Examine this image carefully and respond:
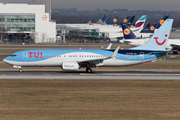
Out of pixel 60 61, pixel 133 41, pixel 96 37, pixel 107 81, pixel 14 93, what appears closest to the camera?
pixel 14 93

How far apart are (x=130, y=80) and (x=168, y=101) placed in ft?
36.8

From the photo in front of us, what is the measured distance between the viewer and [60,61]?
43375 mm

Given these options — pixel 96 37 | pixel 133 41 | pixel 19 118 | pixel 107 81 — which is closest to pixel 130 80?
pixel 107 81

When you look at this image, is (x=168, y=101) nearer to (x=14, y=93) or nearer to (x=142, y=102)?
(x=142, y=102)

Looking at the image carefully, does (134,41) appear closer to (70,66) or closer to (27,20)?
(70,66)

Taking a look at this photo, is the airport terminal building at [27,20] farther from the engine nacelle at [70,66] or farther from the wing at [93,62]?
the engine nacelle at [70,66]

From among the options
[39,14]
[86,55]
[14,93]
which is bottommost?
[14,93]

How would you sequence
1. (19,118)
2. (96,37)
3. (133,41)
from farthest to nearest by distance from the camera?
(96,37), (133,41), (19,118)

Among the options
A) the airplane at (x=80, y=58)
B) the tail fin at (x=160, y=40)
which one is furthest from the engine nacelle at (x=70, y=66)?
the tail fin at (x=160, y=40)

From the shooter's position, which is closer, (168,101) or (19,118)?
Result: (19,118)

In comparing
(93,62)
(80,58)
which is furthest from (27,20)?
(93,62)

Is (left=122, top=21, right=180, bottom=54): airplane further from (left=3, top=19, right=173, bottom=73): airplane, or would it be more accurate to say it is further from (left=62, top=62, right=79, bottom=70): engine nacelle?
(left=62, top=62, right=79, bottom=70): engine nacelle

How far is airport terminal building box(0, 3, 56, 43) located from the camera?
129750 millimetres

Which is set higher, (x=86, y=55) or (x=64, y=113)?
(x=86, y=55)
